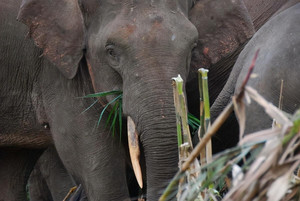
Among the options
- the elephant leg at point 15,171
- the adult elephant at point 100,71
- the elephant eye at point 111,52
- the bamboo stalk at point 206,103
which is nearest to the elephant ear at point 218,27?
the adult elephant at point 100,71

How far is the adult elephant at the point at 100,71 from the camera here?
16.0 feet

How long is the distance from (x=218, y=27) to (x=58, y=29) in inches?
37.8

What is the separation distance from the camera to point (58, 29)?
5504 millimetres

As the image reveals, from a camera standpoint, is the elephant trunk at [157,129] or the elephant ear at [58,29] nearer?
the elephant trunk at [157,129]

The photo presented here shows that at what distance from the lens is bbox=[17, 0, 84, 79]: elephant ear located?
5434 mm

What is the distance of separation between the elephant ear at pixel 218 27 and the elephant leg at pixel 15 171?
1812 millimetres

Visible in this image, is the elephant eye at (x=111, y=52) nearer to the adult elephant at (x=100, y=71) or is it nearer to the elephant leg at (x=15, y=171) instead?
the adult elephant at (x=100, y=71)

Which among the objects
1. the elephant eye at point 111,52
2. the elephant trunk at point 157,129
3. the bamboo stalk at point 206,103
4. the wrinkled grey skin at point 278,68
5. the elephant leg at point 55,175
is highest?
the bamboo stalk at point 206,103

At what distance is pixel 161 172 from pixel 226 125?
407 mm

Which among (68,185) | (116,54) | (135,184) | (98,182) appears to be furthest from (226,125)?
(68,185)

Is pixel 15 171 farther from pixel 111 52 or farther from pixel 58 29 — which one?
pixel 111 52

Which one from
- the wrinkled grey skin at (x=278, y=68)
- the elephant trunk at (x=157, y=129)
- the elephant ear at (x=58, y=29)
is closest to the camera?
the wrinkled grey skin at (x=278, y=68)

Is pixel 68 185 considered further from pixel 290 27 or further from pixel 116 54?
pixel 290 27

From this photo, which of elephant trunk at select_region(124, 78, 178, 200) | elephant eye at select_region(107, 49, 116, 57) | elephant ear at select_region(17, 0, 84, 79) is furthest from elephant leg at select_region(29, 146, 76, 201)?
elephant trunk at select_region(124, 78, 178, 200)
